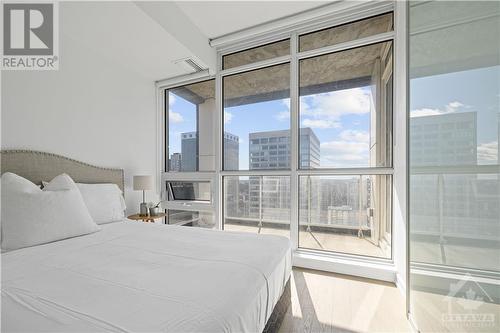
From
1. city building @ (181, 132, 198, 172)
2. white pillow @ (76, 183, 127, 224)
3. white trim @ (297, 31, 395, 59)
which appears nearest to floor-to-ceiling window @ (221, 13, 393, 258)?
white trim @ (297, 31, 395, 59)

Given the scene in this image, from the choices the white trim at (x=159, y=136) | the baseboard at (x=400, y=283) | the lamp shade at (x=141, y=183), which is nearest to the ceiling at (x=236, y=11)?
the white trim at (x=159, y=136)

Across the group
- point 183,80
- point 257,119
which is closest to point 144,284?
point 257,119

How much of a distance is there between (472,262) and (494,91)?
753 mm

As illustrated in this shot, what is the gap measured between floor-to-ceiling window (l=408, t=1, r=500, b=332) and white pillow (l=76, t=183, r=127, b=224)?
276 cm

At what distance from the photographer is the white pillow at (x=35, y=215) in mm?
1518

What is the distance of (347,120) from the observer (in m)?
2.67

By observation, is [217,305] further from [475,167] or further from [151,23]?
[151,23]

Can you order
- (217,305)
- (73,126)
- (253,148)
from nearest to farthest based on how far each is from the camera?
(217,305)
(73,126)
(253,148)

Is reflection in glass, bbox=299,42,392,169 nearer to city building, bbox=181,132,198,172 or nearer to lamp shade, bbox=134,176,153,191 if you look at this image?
city building, bbox=181,132,198,172

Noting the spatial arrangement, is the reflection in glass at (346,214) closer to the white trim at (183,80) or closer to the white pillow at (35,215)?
the white trim at (183,80)

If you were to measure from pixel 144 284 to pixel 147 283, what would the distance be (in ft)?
0.04

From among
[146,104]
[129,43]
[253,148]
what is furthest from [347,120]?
[146,104]

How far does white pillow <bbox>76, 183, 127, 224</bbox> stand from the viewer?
219 centimetres

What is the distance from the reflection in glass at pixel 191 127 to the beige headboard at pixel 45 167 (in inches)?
49.1
